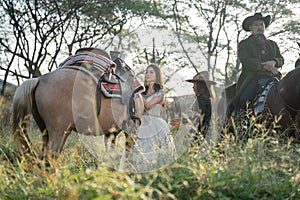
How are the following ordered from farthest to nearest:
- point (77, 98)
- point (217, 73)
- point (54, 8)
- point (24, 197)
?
point (217, 73) → point (54, 8) → point (77, 98) → point (24, 197)

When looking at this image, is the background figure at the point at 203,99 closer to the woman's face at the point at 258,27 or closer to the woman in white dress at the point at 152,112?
the woman in white dress at the point at 152,112

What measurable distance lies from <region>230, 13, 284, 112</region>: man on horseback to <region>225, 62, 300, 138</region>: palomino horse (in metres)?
0.36

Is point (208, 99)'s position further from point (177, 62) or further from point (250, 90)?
point (177, 62)

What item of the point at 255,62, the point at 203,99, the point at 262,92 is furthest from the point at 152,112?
the point at 255,62

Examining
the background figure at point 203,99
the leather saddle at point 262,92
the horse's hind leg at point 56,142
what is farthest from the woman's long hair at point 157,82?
the horse's hind leg at point 56,142

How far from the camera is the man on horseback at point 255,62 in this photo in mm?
6348

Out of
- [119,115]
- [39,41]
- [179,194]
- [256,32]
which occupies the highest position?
[39,41]

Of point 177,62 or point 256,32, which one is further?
point 177,62

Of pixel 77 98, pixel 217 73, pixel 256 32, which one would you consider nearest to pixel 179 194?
pixel 77 98

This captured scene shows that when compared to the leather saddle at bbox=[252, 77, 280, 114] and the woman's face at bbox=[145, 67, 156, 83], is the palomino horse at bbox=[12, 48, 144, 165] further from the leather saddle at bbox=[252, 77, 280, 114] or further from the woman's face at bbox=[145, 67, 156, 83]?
the leather saddle at bbox=[252, 77, 280, 114]

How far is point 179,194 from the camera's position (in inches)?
116

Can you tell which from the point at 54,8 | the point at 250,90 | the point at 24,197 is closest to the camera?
the point at 24,197

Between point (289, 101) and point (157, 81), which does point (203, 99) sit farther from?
point (289, 101)

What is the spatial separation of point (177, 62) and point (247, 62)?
9.56 meters
